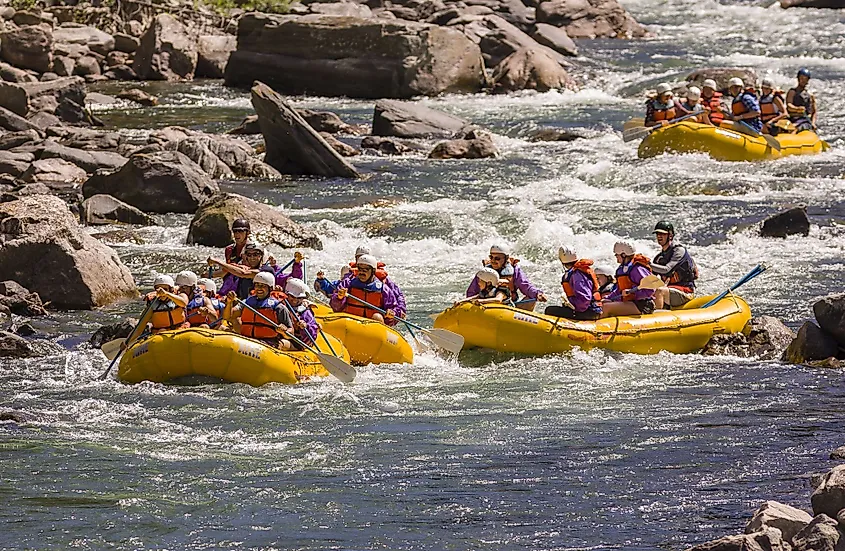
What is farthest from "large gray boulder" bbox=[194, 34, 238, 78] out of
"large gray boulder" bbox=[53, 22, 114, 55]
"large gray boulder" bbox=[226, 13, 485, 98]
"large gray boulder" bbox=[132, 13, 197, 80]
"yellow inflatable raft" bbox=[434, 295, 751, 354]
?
"yellow inflatable raft" bbox=[434, 295, 751, 354]

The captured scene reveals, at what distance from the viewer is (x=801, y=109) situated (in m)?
24.2

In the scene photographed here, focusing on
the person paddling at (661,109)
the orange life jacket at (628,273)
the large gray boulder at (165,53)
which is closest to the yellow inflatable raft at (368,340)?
the orange life jacket at (628,273)

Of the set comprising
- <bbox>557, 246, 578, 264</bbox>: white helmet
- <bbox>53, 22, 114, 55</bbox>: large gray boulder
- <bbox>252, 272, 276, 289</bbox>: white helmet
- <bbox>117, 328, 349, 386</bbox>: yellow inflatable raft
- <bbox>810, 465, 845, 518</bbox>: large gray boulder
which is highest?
<bbox>810, 465, 845, 518</bbox>: large gray boulder

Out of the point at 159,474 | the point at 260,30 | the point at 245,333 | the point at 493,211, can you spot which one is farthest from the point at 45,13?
the point at 159,474

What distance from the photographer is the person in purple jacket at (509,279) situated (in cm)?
1390

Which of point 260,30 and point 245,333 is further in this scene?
point 260,30

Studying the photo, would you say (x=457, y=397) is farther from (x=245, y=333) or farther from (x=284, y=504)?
(x=284, y=504)

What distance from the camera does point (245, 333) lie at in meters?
12.7

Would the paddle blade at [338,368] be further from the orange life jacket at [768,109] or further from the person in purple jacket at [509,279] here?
the orange life jacket at [768,109]

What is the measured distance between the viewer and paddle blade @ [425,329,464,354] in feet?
43.3

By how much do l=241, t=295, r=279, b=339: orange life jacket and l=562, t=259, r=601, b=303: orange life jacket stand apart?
2956 millimetres

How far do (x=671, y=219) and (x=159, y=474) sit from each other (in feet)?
38.4

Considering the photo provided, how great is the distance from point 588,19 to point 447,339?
28.8 metres

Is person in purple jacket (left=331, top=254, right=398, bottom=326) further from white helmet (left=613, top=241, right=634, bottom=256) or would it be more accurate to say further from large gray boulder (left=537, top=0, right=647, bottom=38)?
large gray boulder (left=537, top=0, right=647, bottom=38)
